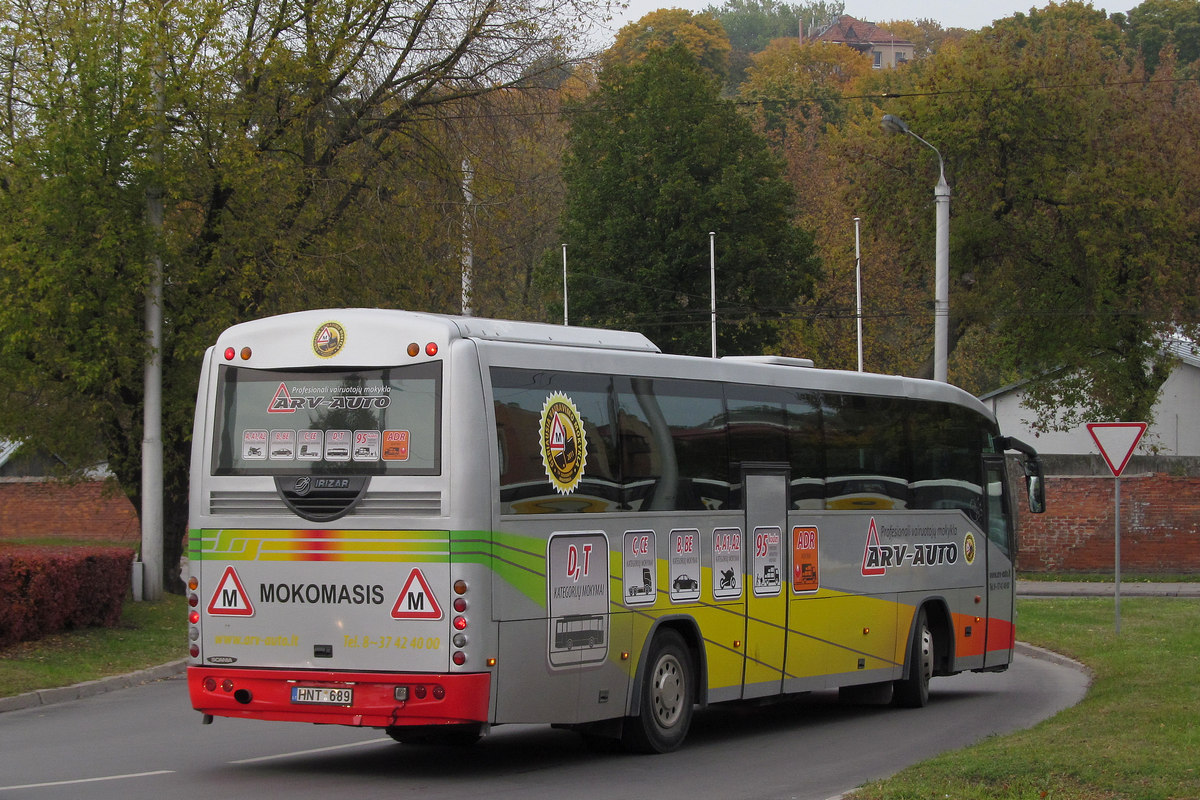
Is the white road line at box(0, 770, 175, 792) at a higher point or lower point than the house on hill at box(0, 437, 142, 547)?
lower

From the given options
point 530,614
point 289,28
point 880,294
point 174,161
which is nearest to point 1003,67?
point 880,294

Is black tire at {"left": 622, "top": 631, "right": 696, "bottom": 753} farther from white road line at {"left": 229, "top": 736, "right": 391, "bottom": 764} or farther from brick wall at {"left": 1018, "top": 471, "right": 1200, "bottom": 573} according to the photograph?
brick wall at {"left": 1018, "top": 471, "right": 1200, "bottom": 573}

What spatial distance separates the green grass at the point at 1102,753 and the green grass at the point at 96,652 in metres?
10.1

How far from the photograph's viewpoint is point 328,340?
1093cm

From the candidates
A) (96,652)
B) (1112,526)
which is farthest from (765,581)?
(1112,526)

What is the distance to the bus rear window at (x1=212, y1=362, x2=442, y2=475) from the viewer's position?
10500 mm

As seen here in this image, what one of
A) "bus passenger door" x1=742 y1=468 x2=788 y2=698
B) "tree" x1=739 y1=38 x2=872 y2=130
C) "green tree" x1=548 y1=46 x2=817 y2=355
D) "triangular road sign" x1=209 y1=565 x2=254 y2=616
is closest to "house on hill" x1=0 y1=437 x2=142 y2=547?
"green tree" x1=548 y1=46 x2=817 y2=355

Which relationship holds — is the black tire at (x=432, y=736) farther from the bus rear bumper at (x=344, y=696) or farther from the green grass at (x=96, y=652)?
the green grass at (x=96, y=652)

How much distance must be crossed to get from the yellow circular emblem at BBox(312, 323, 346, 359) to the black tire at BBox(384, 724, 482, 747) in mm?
3057

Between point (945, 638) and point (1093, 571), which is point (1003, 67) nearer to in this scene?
point (1093, 571)

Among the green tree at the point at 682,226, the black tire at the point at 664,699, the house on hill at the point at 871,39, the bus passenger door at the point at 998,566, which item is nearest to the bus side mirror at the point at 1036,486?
the bus passenger door at the point at 998,566

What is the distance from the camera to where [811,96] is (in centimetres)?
8681

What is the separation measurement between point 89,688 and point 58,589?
2.48m

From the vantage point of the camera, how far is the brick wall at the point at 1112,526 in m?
41.4
